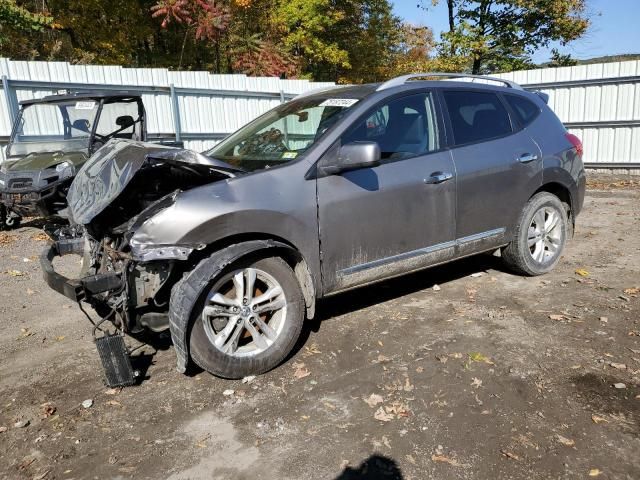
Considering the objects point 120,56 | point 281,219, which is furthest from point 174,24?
point 281,219

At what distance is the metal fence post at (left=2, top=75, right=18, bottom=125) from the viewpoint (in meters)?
9.99

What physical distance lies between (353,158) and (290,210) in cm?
56

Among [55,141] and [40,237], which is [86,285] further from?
[55,141]

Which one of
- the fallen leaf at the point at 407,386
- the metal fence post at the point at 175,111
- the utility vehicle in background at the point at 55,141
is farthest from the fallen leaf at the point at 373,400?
the metal fence post at the point at 175,111

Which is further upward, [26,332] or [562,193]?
[562,193]

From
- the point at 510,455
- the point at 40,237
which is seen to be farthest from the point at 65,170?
the point at 510,455

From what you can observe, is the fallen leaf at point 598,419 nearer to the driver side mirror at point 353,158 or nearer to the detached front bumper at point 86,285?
the driver side mirror at point 353,158

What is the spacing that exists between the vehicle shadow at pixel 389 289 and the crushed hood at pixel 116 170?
1.56 m

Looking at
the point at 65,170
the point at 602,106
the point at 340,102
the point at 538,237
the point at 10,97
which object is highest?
the point at 10,97

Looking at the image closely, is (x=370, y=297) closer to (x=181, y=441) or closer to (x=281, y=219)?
(x=281, y=219)

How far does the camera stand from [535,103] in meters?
5.23

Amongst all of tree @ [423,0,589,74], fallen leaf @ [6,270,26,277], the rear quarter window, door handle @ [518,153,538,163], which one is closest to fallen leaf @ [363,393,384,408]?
door handle @ [518,153,538,163]

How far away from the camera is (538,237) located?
17.1 feet

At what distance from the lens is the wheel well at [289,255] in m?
3.40
